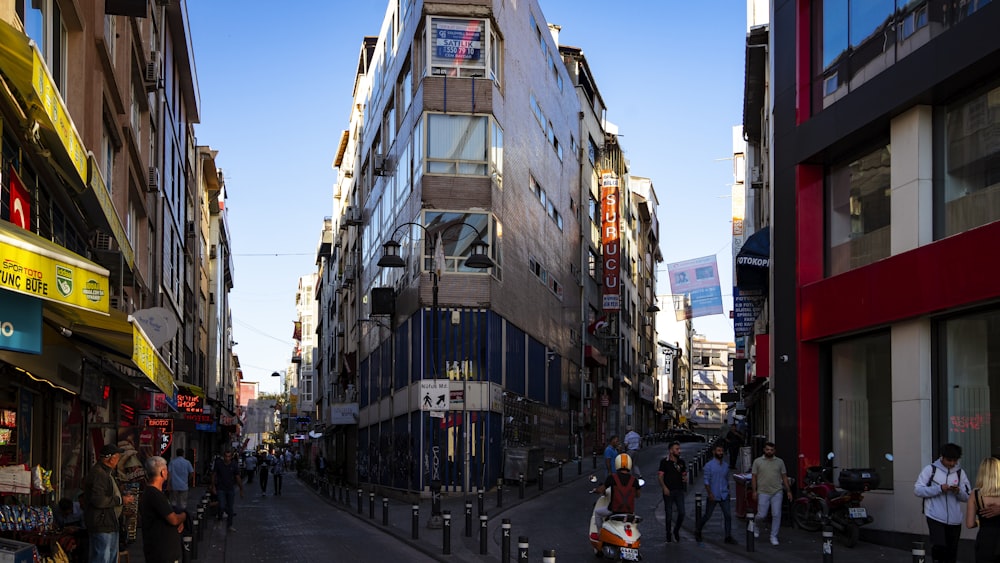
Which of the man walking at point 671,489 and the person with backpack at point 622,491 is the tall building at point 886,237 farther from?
the person with backpack at point 622,491

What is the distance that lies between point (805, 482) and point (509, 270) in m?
19.7

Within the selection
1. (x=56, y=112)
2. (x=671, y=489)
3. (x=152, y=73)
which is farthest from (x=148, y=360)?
(x=152, y=73)

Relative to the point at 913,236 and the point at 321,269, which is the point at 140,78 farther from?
the point at 321,269

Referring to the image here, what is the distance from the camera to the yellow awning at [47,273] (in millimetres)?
8852

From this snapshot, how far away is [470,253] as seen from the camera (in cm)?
3709

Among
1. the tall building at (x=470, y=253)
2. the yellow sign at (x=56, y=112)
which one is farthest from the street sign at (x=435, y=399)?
the yellow sign at (x=56, y=112)

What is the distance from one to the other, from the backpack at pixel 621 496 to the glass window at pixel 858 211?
720 centimetres

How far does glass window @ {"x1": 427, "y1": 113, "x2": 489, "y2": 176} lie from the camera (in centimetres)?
3744

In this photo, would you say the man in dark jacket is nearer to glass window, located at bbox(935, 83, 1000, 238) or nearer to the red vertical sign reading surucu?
glass window, located at bbox(935, 83, 1000, 238)

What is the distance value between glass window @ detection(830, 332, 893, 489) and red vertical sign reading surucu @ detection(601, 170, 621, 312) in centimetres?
4069

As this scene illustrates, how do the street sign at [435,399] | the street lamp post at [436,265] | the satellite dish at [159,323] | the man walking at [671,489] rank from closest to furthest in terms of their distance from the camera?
the satellite dish at [159,323], the man walking at [671,489], the street sign at [435,399], the street lamp post at [436,265]

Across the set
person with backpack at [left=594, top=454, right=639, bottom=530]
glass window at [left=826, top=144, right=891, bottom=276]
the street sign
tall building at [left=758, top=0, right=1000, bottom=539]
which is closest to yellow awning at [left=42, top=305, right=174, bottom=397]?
person with backpack at [left=594, top=454, right=639, bottom=530]

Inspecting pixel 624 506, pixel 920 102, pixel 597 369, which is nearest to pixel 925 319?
pixel 920 102

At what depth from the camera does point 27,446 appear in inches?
639
